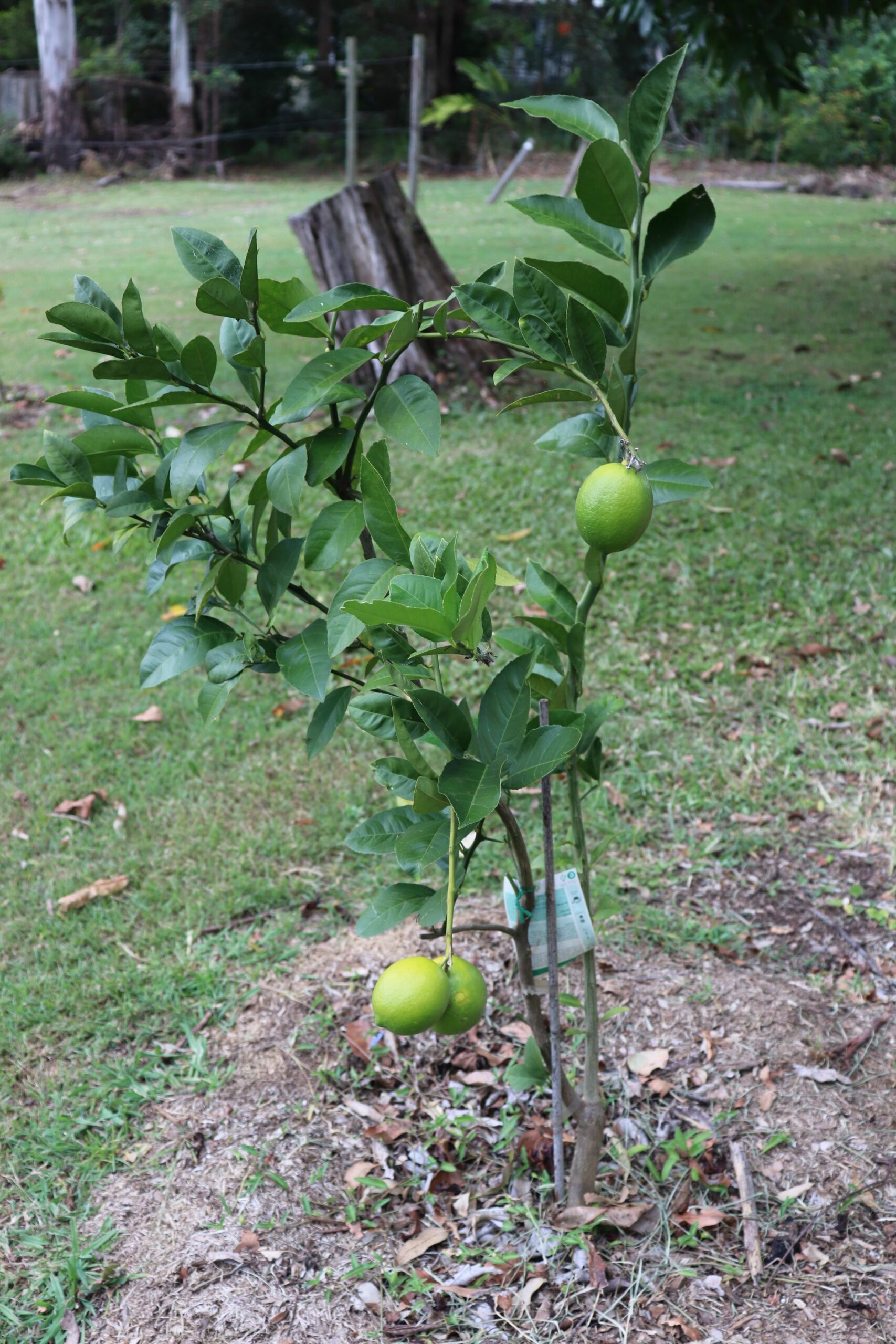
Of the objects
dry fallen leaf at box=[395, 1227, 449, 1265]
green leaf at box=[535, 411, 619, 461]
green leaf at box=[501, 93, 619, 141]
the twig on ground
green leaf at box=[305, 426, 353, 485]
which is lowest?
dry fallen leaf at box=[395, 1227, 449, 1265]

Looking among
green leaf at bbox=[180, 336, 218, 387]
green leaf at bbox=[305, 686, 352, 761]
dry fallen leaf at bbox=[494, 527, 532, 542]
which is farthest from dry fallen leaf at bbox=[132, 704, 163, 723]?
green leaf at bbox=[180, 336, 218, 387]

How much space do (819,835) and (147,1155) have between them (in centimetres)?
189

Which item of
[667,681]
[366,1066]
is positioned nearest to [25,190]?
[667,681]

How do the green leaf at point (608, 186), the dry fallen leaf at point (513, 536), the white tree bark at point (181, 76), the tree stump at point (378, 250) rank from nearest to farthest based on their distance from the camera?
the green leaf at point (608, 186), the dry fallen leaf at point (513, 536), the tree stump at point (378, 250), the white tree bark at point (181, 76)

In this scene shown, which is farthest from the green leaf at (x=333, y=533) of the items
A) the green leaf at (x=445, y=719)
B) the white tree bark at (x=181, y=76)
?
the white tree bark at (x=181, y=76)

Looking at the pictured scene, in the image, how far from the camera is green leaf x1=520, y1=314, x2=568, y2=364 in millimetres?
1208

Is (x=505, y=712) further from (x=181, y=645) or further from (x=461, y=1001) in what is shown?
(x=181, y=645)

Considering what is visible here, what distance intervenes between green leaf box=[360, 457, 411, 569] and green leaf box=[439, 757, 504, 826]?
27 centimetres

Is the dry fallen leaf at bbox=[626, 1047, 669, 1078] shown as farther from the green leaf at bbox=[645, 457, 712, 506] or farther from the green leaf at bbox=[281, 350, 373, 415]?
the green leaf at bbox=[281, 350, 373, 415]

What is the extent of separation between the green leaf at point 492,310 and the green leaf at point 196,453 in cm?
31

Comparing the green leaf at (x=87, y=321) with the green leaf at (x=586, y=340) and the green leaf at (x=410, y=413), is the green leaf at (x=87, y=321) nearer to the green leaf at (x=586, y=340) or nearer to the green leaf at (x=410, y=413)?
the green leaf at (x=410, y=413)

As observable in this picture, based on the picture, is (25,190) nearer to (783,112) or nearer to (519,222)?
(519,222)

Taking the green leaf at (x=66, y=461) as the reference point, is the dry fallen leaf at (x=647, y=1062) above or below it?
below

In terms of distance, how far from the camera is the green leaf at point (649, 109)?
1.13m
